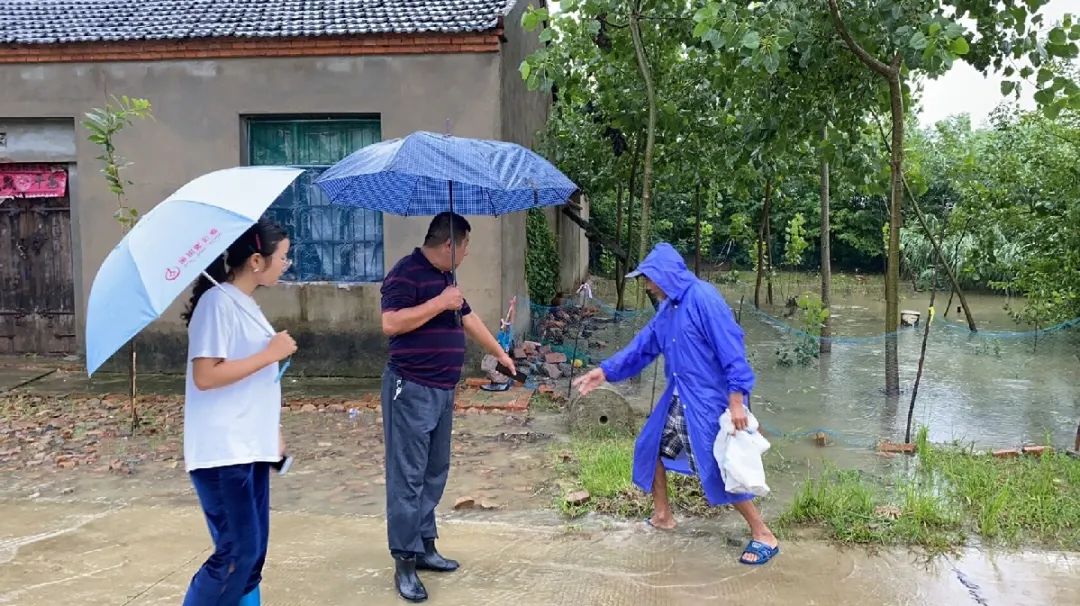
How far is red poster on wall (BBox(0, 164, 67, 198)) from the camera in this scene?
10.0 meters

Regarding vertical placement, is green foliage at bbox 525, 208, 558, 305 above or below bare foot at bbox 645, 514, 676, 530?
above

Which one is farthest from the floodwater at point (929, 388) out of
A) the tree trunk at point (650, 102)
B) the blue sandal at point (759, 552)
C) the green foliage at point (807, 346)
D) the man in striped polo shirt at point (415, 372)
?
the man in striped polo shirt at point (415, 372)

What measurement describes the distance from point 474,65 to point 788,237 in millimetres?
16470

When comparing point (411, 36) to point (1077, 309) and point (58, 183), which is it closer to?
point (58, 183)

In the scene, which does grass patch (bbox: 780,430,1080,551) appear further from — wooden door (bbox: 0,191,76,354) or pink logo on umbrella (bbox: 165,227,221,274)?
wooden door (bbox: 0,191,76,354)

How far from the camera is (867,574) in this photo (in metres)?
4.15

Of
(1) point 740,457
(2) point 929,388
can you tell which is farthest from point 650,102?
(1) point 740,457

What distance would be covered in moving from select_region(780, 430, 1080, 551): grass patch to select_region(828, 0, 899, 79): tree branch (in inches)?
139

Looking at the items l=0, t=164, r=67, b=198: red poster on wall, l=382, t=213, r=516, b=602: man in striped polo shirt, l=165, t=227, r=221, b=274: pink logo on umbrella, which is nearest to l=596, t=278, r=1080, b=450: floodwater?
l=382, t=213, r=516, b=602: man in striped polo shirt

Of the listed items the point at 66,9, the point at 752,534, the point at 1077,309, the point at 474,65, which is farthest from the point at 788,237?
the point at 752,534

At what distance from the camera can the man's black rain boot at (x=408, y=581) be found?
390cm

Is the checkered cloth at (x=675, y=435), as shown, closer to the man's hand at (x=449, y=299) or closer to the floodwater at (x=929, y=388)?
the man's hand at (x=449, y=299)

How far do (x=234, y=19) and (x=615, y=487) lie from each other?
7125 mm

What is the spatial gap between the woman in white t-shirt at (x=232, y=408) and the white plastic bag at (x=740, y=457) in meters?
2.13
